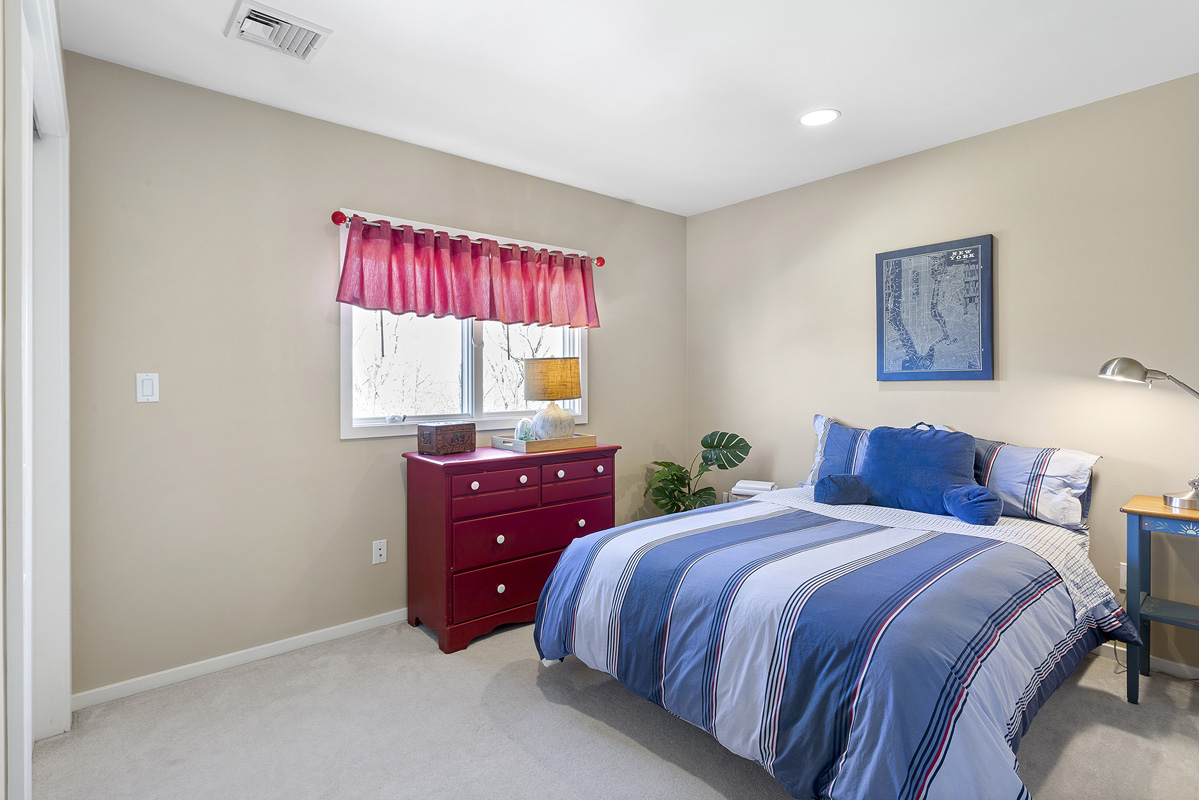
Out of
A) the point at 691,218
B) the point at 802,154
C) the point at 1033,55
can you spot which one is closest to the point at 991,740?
the point at 1033,55

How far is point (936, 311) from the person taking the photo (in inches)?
131

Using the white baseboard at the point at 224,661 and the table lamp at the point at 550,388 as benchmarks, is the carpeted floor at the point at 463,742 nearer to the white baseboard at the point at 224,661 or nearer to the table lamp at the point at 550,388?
the white baseboard at the point at 224,661

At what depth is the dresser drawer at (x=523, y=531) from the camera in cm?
296

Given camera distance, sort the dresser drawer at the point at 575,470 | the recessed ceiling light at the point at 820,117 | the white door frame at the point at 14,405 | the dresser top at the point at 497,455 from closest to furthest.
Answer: the white door frame at the point at 14,405 → the recessed ceiling light at the point at 820,117 → the dresser top at the point at 497,455 → the dresser drawer at the point at 575,470

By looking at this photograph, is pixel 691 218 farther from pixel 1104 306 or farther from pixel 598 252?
pixel 1104 306

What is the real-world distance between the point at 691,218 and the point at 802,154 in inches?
49.8

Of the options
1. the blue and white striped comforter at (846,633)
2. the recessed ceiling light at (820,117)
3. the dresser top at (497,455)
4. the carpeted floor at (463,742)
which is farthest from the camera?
the dresser top at (497,455)

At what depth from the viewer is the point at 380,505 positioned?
319 cm

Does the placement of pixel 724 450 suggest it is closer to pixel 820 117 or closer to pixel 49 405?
pixel 820 117

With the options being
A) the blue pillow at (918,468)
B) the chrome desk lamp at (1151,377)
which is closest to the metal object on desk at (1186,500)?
the chrome desk lamp at (1151,377)

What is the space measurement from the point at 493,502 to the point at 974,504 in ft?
6.89

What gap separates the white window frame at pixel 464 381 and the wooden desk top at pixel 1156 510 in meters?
2.70

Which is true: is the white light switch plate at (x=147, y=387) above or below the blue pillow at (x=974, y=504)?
above

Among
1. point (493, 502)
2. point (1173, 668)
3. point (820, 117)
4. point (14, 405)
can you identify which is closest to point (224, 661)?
point (493, 502)
